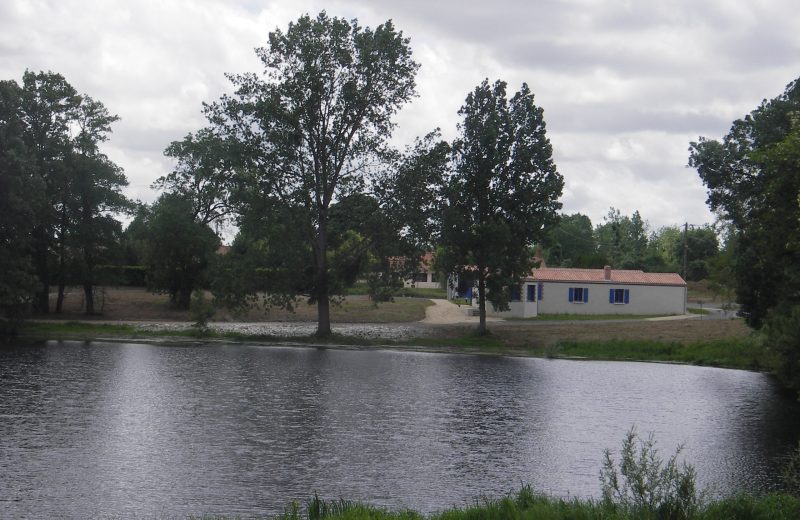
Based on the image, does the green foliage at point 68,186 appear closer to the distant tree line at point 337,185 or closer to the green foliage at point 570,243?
the distant tree line at point 337,185

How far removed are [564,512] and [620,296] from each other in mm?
64384

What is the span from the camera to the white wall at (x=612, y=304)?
7206 cm

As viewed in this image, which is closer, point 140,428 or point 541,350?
point 140,428

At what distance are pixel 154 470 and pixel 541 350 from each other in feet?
112

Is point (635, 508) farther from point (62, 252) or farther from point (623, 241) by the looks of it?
point (623, 241)

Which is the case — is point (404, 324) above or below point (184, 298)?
below

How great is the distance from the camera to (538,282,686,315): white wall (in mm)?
72062

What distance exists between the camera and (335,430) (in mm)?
22469

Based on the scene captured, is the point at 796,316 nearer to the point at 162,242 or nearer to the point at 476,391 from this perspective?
the point at 476,391

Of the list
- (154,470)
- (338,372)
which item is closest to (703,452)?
(154,470)

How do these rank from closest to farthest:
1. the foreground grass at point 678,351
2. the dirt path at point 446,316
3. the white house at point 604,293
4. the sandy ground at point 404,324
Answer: the foreground grass at point 678,351, the sandy ground at point 404,324, the dirt path at point 446,316, the white house at point 604,293

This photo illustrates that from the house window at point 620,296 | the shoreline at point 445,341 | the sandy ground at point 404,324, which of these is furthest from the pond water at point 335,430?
the house window at point 620,296

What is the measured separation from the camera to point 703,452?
21.0 m

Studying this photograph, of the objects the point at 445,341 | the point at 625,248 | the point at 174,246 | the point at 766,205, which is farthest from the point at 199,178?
the point at 625,248
